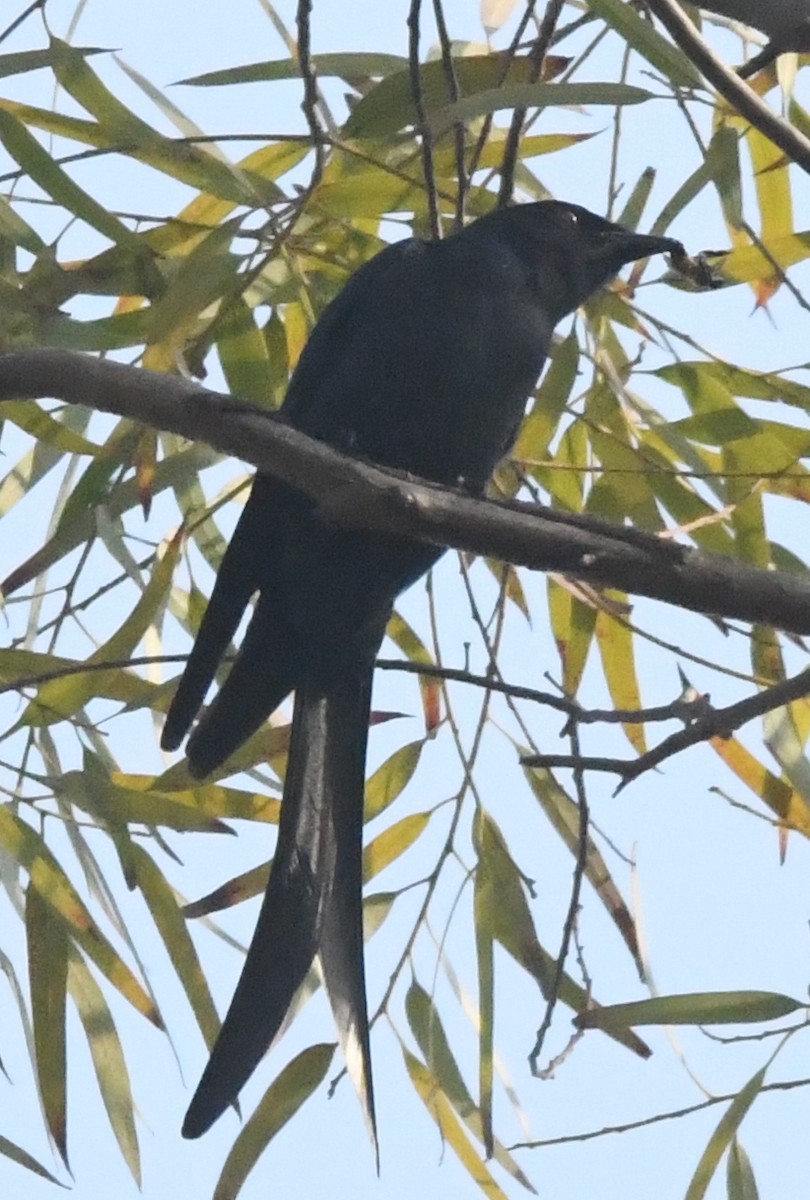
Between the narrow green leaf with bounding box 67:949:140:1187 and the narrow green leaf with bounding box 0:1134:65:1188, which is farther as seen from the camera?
the narrow green leaf with bounding box 67:949:140:1187

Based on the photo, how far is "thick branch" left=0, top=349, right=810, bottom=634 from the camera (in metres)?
1.12

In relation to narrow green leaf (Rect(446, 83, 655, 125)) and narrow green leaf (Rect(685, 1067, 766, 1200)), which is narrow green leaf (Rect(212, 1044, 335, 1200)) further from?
narrow green leaf (Rect(446, 83, 655, 125))

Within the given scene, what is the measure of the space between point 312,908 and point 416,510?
60 centimetres

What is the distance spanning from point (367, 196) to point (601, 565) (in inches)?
26.9

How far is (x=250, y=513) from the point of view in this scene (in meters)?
1.73

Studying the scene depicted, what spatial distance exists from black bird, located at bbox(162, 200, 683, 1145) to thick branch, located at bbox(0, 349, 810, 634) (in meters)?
0.43

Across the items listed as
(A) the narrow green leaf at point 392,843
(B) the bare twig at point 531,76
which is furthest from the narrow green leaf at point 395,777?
(B) the bare twig at point 531,76

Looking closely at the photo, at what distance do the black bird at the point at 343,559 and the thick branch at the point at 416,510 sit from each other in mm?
431

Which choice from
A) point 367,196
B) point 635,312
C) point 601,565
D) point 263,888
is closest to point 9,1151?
point 263,888

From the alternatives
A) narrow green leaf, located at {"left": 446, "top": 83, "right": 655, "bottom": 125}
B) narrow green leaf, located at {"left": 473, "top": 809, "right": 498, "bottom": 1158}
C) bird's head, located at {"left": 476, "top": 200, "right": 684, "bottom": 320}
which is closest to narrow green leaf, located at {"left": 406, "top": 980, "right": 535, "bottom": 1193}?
narrow green leaf, located at {"left": 473, "top": 809, "right": 498, "bottom": 1158}

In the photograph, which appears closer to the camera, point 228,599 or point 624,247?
point 228,599

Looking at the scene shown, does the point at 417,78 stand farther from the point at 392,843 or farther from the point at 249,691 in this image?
the point at 392,843

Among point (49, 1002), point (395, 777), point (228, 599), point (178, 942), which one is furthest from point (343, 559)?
point (49, 1002)

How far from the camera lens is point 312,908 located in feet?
5.34
